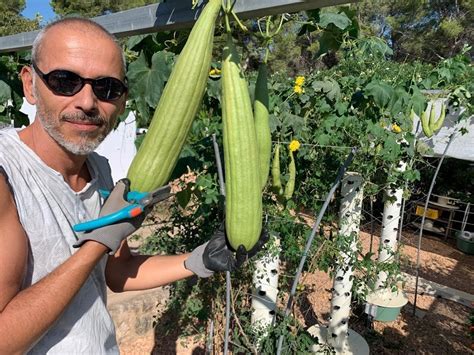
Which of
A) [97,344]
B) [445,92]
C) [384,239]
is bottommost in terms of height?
[384,239]

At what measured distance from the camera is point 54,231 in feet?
3.80

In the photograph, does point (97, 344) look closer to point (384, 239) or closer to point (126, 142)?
point (384, 239)

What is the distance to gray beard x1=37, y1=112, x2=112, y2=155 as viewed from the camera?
1138mm

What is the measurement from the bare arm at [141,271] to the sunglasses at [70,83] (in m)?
0.72

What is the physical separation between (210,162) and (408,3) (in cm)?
2294

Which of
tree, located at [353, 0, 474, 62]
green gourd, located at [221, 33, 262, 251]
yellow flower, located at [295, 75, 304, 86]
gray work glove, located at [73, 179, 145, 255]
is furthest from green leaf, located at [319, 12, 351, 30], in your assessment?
tree, located at [353, 0, 474, 62]

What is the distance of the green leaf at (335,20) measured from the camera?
1.52 meters

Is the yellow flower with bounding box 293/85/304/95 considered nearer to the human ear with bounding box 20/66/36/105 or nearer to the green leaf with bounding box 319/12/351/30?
the green leaf with bounding box 319/12/351/30

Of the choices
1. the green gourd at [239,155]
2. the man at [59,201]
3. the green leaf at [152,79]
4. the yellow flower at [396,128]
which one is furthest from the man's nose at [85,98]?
the yellow flower at [396,128]

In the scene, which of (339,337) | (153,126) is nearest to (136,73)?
(153,126)

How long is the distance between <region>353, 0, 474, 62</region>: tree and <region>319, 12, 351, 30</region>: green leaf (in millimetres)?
18293

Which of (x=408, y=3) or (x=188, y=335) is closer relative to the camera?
(x=188, y=335)

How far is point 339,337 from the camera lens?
12.4 ft

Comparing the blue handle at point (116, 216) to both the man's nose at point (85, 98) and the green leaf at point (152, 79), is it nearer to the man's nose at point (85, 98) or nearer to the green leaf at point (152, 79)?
the man's nose at point (85, 98)
